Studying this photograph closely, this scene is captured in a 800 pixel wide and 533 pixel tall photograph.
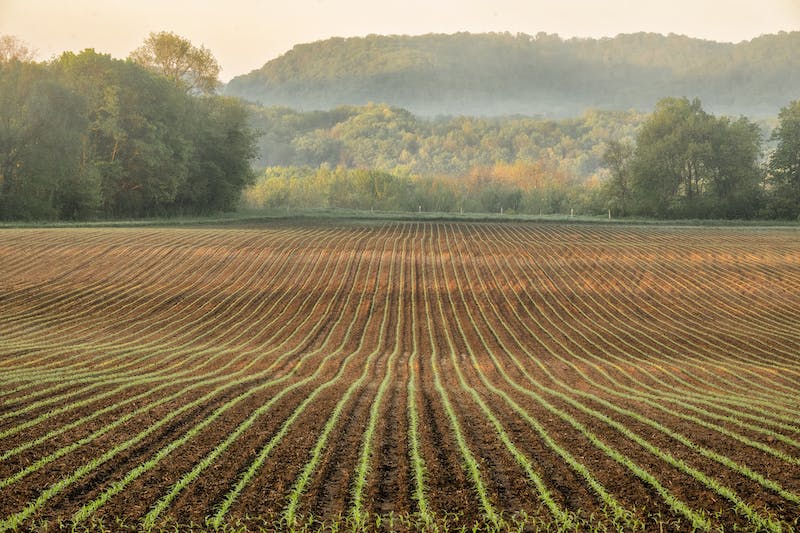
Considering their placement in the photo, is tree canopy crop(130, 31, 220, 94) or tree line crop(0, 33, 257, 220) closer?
tree line crop(0, 33, 257, 220)

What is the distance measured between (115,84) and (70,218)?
11795 mm

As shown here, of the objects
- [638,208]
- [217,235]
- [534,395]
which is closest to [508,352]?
[534,395]

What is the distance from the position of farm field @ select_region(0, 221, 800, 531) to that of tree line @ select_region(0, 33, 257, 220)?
1659 cm

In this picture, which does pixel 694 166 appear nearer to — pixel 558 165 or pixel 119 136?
pixel 119 136

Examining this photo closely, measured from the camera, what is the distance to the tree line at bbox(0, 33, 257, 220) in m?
52.8

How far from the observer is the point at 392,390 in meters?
16.0

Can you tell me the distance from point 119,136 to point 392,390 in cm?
5026

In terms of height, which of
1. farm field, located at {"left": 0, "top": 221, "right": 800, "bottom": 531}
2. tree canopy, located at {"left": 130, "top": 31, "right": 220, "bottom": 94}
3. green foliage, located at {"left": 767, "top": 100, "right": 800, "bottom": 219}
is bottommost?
farm field, located at {"left": 0, "top": 221, "right": 800, "bottom": 531}

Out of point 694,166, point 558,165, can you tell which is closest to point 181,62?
point 694,166

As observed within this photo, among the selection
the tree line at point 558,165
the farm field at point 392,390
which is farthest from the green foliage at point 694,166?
the farm field at point 392,390

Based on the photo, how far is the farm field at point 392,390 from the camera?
9023mm

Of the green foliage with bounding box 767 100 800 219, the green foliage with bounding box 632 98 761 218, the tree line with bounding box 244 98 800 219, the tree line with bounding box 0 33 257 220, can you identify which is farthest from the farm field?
the tree line with bounding box 244 98 800 219

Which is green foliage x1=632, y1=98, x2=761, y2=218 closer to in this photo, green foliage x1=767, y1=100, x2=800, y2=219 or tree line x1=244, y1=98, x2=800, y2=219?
tree line x1=244, y1=98, x2=800, y2=219

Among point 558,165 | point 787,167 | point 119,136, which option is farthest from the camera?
point 558,165
